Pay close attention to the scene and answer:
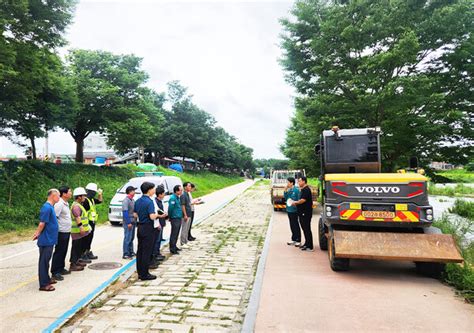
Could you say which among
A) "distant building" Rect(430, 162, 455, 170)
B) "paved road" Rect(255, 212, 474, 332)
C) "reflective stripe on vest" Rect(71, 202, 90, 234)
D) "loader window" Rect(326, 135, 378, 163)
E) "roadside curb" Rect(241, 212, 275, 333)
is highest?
"loader window" Rect(326, 135, 378, 163)

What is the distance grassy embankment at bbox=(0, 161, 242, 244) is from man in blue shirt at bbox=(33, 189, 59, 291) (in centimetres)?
542

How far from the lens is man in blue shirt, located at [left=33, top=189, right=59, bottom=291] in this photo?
17.2 ft

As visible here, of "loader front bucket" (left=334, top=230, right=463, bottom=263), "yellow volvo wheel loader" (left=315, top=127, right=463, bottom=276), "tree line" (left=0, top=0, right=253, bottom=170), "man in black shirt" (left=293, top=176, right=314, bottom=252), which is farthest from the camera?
"tree line" (left=0, top=0, right=253, bottom=170)

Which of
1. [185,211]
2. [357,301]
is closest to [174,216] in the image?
[185,211]

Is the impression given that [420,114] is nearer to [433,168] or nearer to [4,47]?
[433,168]

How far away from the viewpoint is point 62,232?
19.0ft

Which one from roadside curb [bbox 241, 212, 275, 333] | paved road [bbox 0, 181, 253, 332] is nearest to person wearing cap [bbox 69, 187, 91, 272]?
paved road [bbox 0, 181, 253, 332]

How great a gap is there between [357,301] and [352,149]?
412 centimetres

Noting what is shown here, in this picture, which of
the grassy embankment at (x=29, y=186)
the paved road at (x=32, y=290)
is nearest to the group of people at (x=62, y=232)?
the paved road at (x=32, y=290)

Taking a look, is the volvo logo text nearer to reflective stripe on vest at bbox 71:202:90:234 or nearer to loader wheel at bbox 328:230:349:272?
loader wheel at bbox 328:230:349:272

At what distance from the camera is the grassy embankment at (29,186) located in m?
10.9

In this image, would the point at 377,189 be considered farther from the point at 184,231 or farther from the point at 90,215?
the point at 90,215

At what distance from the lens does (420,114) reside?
1159 centimetres

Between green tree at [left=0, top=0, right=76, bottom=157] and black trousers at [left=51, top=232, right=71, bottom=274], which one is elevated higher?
green tree at [left=0, top=0, right=76, bottom=157]
